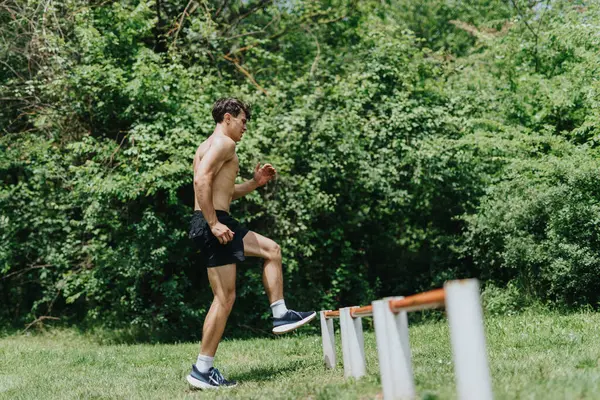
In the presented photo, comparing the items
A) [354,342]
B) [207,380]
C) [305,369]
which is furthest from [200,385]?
[354,342]

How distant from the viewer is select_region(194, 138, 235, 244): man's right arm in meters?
5.28

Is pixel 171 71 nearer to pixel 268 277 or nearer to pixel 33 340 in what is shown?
pixel 33 340

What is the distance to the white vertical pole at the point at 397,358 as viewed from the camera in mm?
3322

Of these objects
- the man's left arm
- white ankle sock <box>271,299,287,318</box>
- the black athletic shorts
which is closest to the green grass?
white ankle sock <box>271,299,287,318</box>

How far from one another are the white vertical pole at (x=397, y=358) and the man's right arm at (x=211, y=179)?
2.06 m

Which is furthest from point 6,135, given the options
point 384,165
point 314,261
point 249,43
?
point 384,165

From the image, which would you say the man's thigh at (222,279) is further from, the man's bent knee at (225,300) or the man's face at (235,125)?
the man's face at (235,125)

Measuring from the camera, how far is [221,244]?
545 centimetres

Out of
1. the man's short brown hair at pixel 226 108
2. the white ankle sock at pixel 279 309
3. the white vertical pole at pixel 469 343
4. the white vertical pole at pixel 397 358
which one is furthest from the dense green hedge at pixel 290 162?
the white vertical pole at pixel 469 343

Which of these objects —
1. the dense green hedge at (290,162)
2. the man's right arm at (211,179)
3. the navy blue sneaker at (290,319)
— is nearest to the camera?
the man's right arm at (211,179)

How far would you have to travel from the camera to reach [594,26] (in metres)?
10.2

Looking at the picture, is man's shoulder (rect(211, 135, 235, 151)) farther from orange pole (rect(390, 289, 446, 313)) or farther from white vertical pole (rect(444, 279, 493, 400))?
white vertical pole (rect(444, 279, 493, 400))

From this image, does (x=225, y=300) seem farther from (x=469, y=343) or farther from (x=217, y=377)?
(x=469, y=343)

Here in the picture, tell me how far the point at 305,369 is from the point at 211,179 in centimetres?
197
